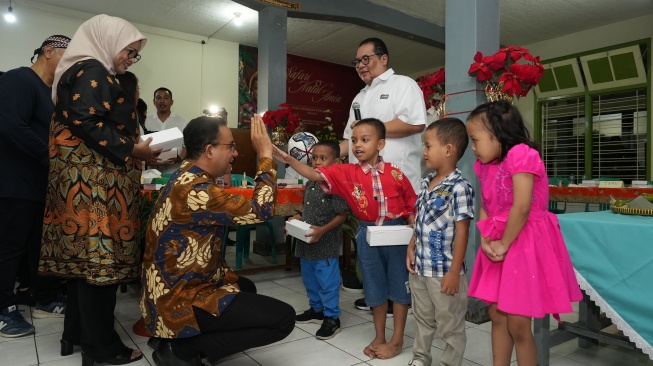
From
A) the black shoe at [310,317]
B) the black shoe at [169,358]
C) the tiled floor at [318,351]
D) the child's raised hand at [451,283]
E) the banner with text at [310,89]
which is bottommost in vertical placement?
the tiled floor at [318,351]

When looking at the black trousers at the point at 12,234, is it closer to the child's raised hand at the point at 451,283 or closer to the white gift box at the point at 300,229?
the white gift box at the point at 300,229

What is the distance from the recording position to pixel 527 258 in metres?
1.53

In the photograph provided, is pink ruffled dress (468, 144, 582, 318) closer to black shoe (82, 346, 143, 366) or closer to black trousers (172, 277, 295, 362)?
black trousers (172, 277, 295, 362)

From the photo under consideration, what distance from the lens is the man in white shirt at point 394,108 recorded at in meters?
2.47

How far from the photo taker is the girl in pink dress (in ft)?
4.95

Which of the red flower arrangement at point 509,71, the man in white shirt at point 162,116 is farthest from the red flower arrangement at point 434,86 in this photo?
the man in white shirt at point 162,116

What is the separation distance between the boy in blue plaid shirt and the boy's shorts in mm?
209

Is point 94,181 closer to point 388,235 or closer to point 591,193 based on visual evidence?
point 388,235

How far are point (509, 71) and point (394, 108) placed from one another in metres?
0.72

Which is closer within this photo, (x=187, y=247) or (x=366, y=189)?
(x=187, y=247)

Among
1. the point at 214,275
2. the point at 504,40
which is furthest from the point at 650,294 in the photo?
the point at 504,40

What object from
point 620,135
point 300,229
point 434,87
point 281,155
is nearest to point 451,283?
A: point 300,229

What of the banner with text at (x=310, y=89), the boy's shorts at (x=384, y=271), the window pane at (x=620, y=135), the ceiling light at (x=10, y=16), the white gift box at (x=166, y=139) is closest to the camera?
the white gift box at (x=166, y=139)

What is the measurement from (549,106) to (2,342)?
8.31 metres
